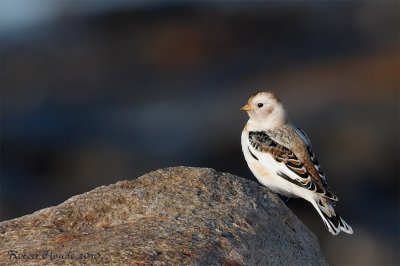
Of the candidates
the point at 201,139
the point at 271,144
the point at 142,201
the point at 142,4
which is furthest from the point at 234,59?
the point at 142,201

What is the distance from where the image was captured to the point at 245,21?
3866cm

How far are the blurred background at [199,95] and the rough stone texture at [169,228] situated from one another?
917 cm

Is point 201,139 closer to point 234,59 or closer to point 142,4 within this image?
point 234,59

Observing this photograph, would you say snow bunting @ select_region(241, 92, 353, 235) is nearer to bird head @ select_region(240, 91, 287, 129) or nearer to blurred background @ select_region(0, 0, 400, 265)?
bird head @ select_region(240, 91, 287, 129)

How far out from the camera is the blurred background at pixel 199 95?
21.4m

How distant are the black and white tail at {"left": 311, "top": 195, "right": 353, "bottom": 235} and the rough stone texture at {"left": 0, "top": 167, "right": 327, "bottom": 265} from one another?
1.25 m

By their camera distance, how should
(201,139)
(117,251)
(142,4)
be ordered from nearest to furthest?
(117,251)
(201,139)
(142,4)

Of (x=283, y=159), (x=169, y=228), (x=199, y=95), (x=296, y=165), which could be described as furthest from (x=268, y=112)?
(x=199, y=95)

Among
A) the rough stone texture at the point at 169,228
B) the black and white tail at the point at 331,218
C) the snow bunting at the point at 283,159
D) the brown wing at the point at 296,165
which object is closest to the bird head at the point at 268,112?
the snow bunting at the point at 283,159

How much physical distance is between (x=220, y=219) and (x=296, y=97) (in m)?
20.1

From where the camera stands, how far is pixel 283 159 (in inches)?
379

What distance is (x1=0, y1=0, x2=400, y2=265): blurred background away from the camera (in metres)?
21.4

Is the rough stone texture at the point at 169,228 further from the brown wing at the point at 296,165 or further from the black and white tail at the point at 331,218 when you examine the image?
the brown wing at the point at 296,165

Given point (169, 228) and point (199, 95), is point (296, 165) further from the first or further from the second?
point (199, 95)
